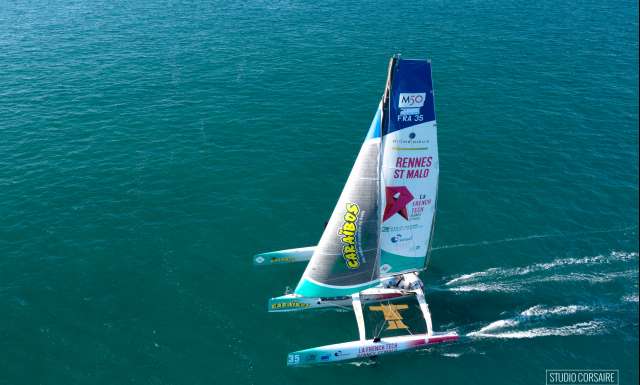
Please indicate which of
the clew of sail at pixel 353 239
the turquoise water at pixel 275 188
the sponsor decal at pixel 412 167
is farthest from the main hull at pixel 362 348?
the sponsor decal at pixel 412 167

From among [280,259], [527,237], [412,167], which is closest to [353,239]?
[412,167]

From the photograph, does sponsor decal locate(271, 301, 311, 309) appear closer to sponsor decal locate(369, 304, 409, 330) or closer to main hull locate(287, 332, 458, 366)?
main hull locate(287, 332, 458, 366)

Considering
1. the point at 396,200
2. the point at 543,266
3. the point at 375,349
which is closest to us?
the point at 375,349

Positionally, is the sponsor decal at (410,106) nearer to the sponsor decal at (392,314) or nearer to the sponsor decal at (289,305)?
the sponsor decal at (392,314)

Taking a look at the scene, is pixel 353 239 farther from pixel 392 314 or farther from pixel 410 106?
pixel 410 106

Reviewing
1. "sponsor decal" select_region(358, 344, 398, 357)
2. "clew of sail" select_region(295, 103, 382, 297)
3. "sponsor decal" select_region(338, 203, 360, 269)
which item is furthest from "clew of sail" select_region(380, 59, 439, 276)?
"sponsor decal" select_region(358, 344, 398, 357)

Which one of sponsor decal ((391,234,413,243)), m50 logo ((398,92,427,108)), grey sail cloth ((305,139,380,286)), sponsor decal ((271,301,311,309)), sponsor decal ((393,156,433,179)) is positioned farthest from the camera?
sponsor decal ((271,301,311,309))
